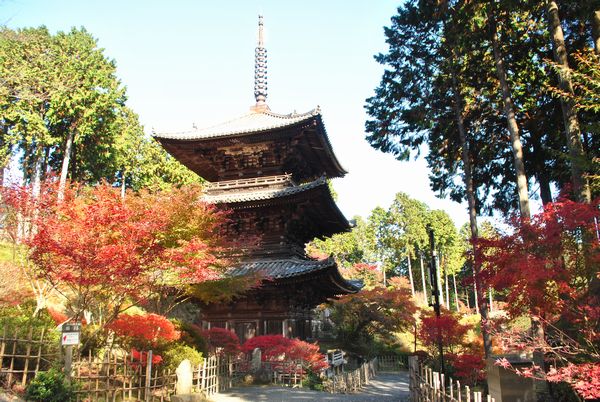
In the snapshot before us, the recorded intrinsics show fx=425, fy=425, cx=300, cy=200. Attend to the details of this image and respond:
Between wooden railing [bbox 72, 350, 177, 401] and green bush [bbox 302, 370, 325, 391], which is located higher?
wooden railing [bbox 72, 350, 177, 401]

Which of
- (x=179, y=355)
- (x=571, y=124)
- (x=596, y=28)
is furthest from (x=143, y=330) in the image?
(x=596, y=28)

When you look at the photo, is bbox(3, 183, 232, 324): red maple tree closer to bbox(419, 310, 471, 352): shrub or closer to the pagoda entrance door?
the pagoda entrance door

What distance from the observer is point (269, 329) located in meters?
16.7

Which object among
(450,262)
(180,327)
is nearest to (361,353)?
(180,327)

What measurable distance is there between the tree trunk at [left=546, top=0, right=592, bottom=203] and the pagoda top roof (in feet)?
26.7

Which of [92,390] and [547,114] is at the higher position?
[547,114]

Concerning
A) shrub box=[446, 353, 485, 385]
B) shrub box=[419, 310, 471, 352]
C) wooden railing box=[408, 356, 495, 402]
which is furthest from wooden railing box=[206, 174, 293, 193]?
shrub box=[446, 353, 485, 385]

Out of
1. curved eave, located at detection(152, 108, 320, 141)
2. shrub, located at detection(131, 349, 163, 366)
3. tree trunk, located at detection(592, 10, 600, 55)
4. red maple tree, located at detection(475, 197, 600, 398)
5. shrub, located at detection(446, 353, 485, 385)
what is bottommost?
shrub, located at detection(446, 353, 485, 385)

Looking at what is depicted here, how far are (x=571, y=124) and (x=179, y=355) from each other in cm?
1228

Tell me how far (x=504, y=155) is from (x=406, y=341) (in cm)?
2361

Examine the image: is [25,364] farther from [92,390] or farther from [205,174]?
[205,174]

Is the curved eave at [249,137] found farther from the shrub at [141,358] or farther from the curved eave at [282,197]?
the shrub at [141,358]

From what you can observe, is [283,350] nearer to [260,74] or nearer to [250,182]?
[250,182]

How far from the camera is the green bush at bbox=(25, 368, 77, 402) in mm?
7562
